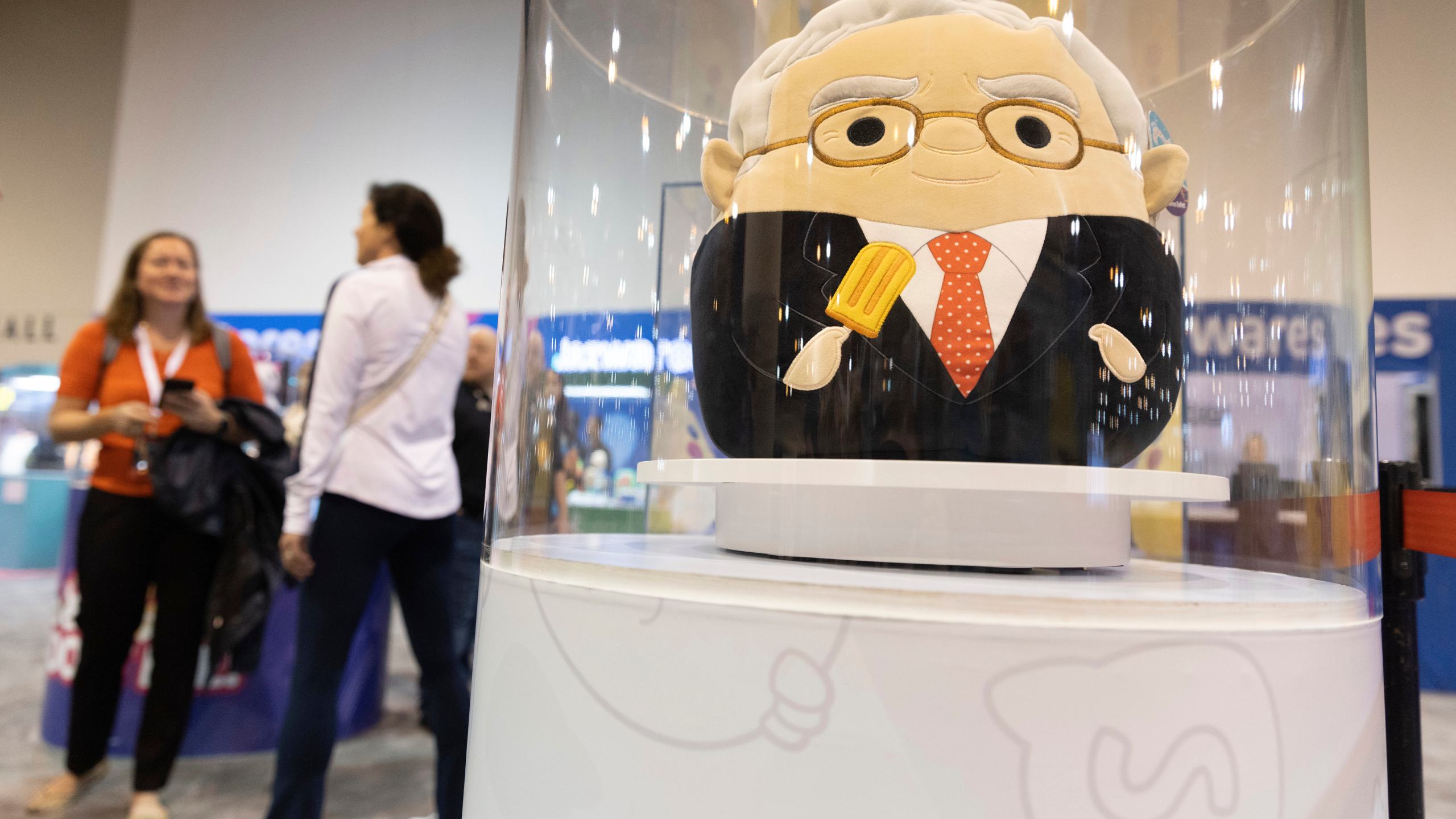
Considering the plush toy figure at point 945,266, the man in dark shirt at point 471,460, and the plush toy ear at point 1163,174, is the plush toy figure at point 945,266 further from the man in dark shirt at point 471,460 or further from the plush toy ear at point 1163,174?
the man in dark shirt at point 471,460

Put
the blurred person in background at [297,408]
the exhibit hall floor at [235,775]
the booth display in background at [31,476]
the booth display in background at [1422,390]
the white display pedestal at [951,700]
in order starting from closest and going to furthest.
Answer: the white display pedestal at [951,700] → the exhibit hall floor at [235,775] → the blurred person in background at [297,408] → the booth display in background at [1422,390] → the booth display in background at [31,476]

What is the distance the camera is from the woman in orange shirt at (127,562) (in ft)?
5.93

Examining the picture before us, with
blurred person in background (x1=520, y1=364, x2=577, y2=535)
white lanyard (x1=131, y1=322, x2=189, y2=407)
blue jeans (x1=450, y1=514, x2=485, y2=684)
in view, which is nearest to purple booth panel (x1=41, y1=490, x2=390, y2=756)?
blue jeans (x1=450, y1=514, x2=485, y2=684)

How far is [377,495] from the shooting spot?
1.47m

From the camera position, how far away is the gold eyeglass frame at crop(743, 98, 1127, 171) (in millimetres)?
828

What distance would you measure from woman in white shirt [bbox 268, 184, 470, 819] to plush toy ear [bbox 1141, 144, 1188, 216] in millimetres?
1165

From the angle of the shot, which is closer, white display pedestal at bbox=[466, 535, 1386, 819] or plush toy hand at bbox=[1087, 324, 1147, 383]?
white display pedestal at bbox=[466, 535, 1386, 819]

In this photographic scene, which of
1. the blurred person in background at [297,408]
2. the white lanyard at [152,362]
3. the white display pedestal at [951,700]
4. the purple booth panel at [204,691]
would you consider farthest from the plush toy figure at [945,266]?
the blurred person in background at [297,408]

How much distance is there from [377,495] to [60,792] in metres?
1.13

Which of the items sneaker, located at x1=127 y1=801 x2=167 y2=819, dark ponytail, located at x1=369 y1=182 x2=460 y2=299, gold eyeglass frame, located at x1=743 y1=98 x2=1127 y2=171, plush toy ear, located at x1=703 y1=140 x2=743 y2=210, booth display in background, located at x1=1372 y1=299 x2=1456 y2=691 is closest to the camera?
gold eyeglass frame, located at x1=743 y1=98 x2=1127 y2=171

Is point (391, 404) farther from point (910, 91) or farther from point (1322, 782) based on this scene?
point (1322, 782)

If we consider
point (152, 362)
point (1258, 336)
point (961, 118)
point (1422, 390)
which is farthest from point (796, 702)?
point (1422, 390)

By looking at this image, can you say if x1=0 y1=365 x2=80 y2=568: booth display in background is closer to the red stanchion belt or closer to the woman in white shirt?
the woman in white shirt

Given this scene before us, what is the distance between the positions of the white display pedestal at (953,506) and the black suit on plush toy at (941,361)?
0.05 m
